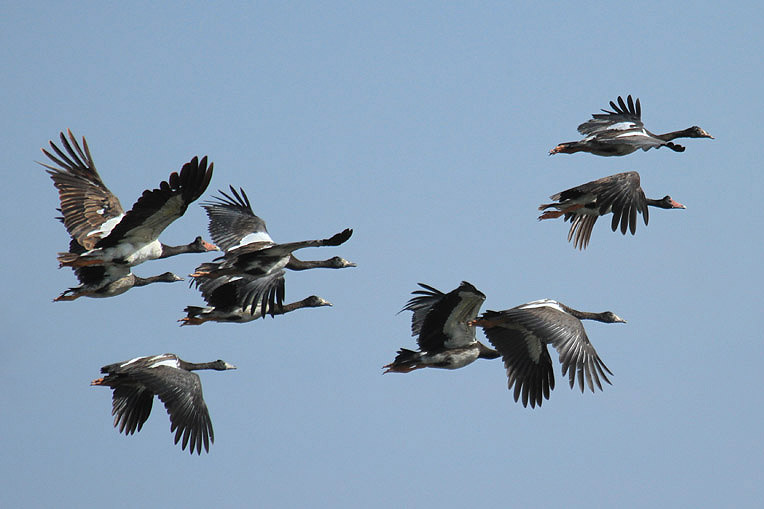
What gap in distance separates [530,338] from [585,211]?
3012 mm

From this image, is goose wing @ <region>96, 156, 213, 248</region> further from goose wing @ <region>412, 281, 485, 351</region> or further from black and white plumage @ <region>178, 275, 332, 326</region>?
goose wing @ <region>412, 281, 485, 351</region>

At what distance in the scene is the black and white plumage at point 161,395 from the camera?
2152 centimetres

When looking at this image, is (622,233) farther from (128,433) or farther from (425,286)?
(128,433)

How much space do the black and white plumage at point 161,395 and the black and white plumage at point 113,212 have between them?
2.00m

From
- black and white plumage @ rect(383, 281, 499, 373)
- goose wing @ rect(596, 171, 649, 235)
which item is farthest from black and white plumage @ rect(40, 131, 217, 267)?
goose wing @ rect(596, 171, 649, 235)

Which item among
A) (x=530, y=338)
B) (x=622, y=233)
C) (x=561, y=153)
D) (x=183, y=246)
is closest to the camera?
(x=622, y=233)

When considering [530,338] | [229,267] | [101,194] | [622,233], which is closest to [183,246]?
[101,194]

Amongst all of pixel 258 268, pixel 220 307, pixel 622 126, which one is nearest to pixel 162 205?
pixel 258 268

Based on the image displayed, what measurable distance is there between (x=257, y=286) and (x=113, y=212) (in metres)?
3.64

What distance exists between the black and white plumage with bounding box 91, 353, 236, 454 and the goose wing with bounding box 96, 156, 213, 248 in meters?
2.16

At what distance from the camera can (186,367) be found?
2369 cm

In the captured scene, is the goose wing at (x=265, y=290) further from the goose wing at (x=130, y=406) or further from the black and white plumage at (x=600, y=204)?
the black and white plumage at (x=600, y=204)

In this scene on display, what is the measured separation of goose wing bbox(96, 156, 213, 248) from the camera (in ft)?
63.2

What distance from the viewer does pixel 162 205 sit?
20.4m
